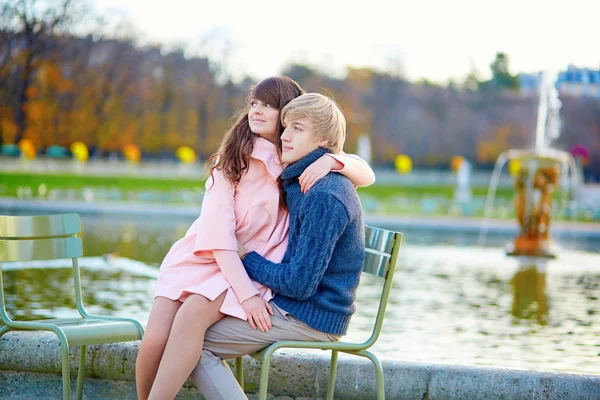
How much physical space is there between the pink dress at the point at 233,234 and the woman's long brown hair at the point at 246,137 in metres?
0.02

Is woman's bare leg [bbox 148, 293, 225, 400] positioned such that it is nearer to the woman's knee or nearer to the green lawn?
the woman's knee

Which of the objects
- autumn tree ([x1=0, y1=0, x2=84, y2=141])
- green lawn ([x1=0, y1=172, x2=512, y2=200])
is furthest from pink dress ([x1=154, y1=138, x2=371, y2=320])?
autumn tree ([x1=0, y1=0, x2=84, y2=141])

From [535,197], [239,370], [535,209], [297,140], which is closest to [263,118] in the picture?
[297,140]

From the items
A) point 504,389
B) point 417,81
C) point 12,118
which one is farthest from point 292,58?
point 504,389

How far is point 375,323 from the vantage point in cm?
304

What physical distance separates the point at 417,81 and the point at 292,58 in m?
12.3

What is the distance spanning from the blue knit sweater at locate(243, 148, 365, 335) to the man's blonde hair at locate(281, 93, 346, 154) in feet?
0.23

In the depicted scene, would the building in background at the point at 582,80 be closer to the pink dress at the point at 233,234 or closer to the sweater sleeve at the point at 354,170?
the sweater sleeve at the point at 354,170

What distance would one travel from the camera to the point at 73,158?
149ft

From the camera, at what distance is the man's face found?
3069mm

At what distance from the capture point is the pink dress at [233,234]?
296cm

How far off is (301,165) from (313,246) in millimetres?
343

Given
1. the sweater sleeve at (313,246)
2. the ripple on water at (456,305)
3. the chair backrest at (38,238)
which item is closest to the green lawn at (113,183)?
the ripple on water at (456,305)

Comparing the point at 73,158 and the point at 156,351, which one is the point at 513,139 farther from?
the point at 156,351
